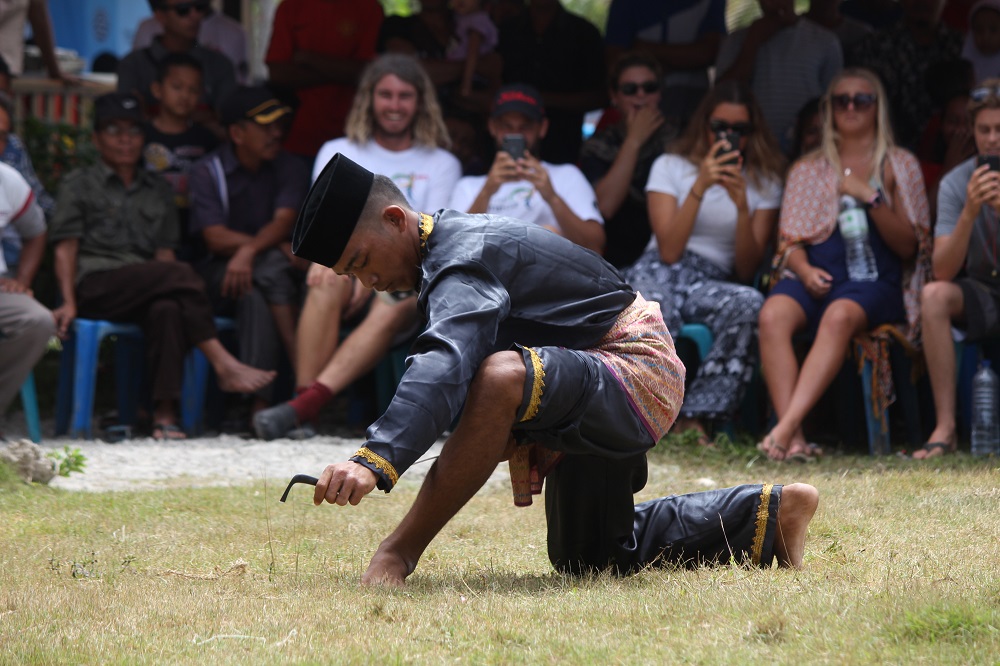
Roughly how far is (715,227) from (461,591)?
13.7 ft

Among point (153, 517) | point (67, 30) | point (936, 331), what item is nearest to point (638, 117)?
point (936, 331)

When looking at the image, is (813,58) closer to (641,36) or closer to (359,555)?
(641,36)

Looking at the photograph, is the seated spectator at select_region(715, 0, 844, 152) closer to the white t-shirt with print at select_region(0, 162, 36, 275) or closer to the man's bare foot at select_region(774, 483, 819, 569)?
the white t-shirt with print at select_region(0, 162, 36, 275)

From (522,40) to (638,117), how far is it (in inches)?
50.7

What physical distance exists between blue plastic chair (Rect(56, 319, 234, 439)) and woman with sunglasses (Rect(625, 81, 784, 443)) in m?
2.56

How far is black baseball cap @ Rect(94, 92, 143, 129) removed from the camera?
8.06 m

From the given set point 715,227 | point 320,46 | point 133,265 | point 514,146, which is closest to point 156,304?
point 133,265

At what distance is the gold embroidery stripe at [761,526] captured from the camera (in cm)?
399

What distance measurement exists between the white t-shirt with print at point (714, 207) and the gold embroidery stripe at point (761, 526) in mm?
3613

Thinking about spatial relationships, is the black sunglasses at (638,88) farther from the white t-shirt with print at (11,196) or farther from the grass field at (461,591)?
the white t-shirt with print at (11,196)

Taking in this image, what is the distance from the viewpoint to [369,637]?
3188 mm

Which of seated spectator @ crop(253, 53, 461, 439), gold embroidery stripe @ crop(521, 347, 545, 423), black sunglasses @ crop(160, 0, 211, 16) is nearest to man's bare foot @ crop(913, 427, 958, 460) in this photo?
seated spectator @ crop(253, 53, 461, 439)

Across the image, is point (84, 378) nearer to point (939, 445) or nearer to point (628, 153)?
point (628, 153)

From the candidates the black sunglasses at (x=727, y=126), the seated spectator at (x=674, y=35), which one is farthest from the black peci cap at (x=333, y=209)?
the seated spectator at (x=674, y=35)
